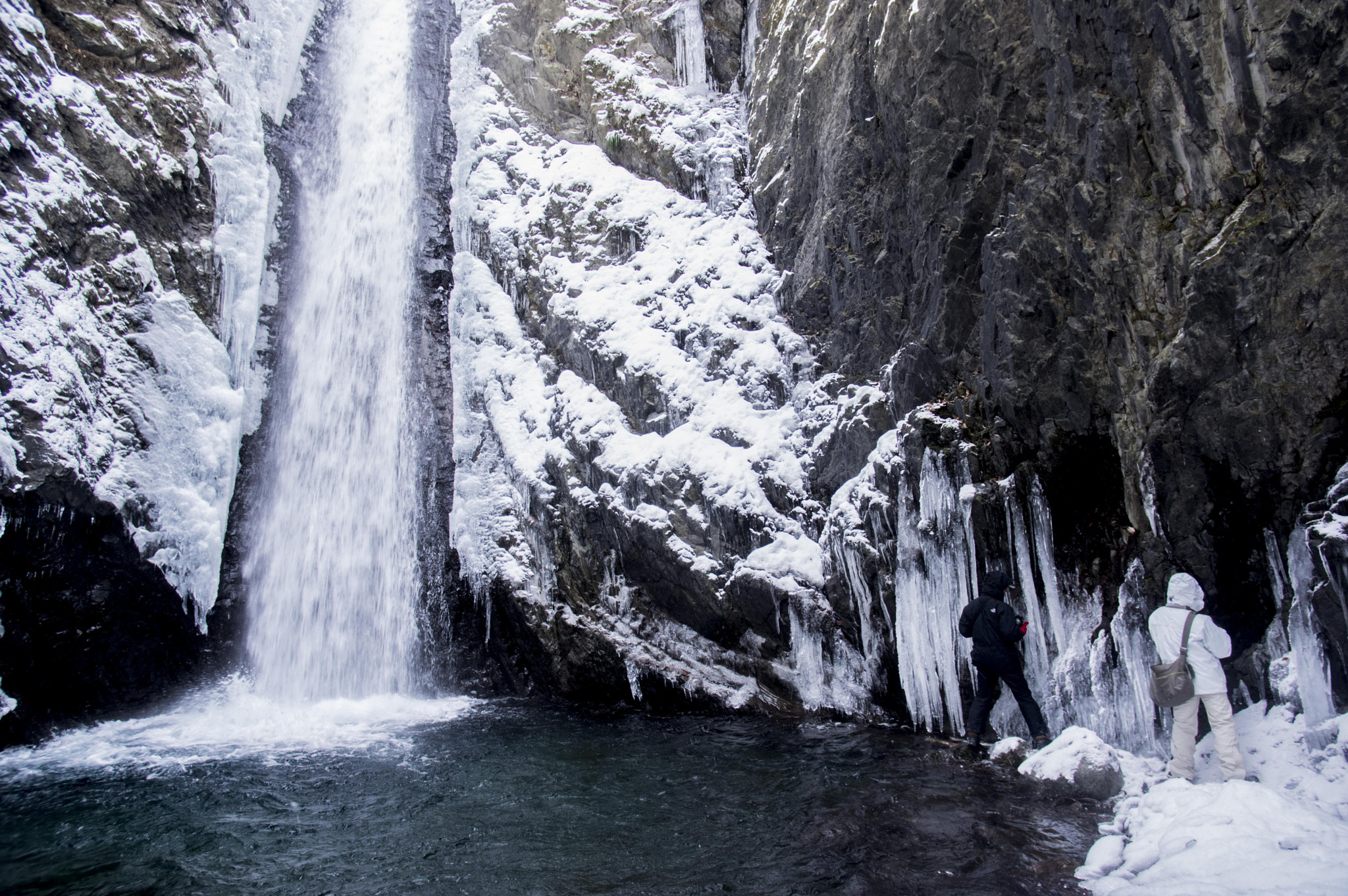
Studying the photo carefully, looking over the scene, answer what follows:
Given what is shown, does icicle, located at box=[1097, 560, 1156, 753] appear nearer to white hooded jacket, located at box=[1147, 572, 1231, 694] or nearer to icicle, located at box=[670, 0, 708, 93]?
white hooded jacket, located at box=[1147, 572, 1231, 694]

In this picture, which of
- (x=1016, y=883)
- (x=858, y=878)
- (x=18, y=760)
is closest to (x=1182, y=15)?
(x=1016, y=883)

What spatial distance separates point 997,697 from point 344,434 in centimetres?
1067

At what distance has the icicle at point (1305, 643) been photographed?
4.42m

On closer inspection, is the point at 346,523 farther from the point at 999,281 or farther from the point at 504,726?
the point at 999,281

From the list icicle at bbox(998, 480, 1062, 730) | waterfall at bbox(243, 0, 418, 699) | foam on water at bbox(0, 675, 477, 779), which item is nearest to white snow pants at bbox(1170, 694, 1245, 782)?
icicle at bbox(998, 480, 1062, 730)

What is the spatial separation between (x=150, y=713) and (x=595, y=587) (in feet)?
21.4

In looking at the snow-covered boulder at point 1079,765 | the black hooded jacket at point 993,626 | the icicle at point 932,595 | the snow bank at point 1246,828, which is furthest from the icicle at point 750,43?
the snow bank at point 1246,828

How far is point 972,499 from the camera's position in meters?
7.02

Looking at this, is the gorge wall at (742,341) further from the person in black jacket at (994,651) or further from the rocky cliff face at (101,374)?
the person in black jacket at (994,651)

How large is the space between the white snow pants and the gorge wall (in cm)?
62

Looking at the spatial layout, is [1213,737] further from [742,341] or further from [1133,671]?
[742,341]

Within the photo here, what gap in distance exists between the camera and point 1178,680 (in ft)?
15.2

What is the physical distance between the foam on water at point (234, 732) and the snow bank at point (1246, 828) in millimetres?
6670

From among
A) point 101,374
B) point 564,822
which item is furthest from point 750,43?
point 564,822
